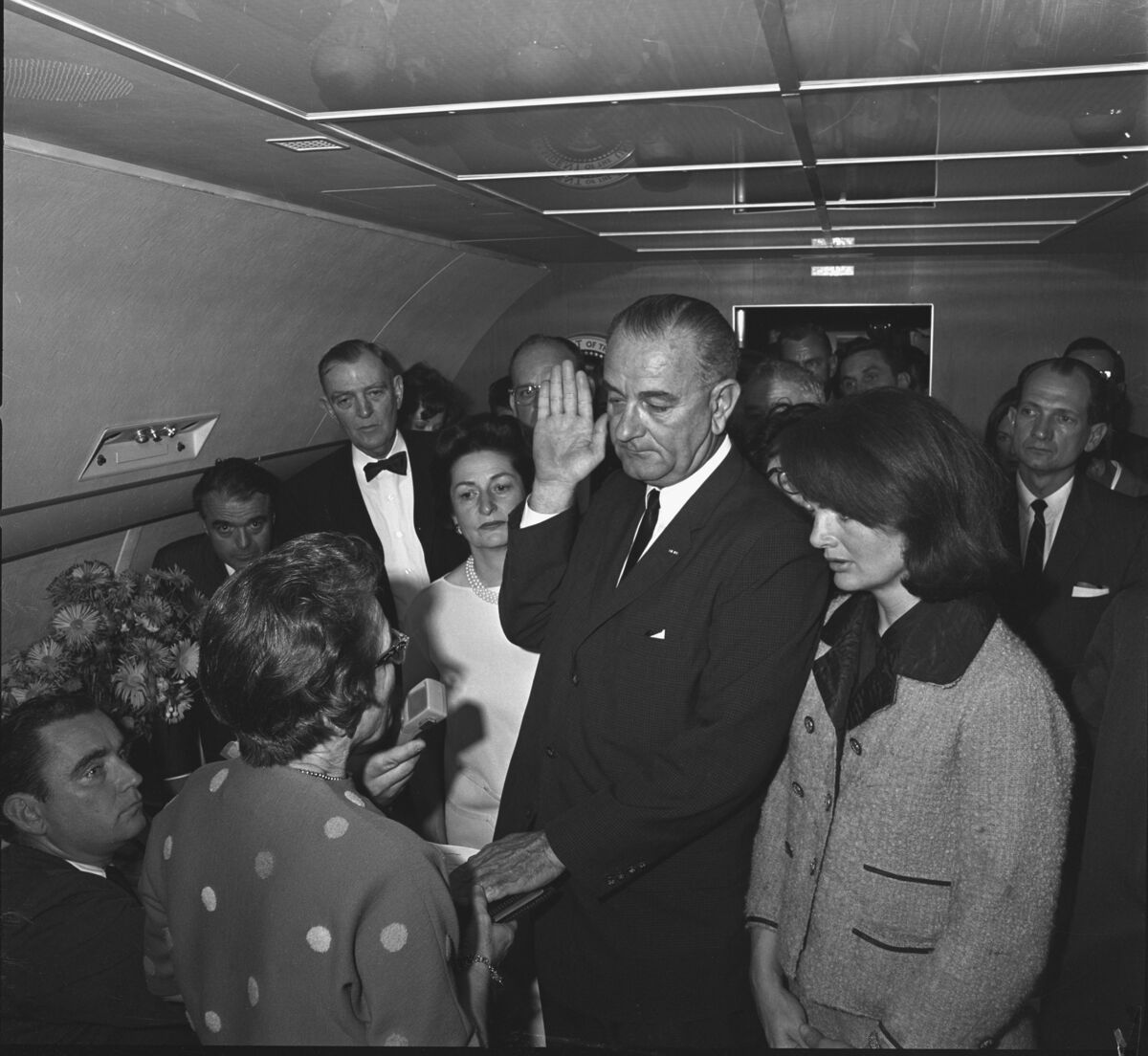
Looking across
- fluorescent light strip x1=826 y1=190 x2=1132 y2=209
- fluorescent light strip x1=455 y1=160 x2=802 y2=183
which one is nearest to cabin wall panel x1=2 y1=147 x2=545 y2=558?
fluorescent light strip x1=455 y1=160 x2=802 y2=183

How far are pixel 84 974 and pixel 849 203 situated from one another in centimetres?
163

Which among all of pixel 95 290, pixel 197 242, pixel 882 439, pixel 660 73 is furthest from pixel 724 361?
pixel 95 290

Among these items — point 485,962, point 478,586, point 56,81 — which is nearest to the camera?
point 56,81

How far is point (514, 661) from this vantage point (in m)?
1.67

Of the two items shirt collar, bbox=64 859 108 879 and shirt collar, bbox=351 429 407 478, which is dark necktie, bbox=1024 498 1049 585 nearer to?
shirt collar, bbox=351 429 407 478

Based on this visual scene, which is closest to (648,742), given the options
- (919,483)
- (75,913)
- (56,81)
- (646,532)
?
(646,532)

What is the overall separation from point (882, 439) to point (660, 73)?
55 cm

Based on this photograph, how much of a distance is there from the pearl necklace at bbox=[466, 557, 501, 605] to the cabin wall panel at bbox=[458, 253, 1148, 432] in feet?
1.43

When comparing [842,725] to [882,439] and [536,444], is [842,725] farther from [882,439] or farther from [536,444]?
[536,444]

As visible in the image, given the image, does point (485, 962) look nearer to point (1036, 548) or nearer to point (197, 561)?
point (197, 561)

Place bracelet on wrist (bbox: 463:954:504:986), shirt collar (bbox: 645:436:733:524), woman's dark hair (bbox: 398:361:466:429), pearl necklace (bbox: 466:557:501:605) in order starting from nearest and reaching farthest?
bracelet on wrist (bbox: 463:954:504:986) → woman's dark hair (bbox: 398:361:466:429) → shirt collar (bbox: 645:436:733:524) → pearl necklace (bbox: 466:557:501:605)

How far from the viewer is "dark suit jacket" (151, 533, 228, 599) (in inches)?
52.2

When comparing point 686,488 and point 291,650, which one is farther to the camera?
point 686,488

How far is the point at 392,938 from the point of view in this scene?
107 centimetres
